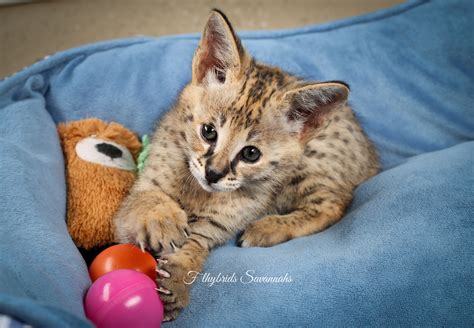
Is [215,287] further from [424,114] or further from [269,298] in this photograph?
[424,114]

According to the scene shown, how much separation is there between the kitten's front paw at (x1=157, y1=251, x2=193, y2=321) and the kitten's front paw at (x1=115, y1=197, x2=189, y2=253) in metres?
0.05

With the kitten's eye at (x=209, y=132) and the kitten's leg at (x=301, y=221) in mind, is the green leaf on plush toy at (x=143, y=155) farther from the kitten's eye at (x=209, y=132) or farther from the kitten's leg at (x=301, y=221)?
the kitten's leg at (x=301, y=221)

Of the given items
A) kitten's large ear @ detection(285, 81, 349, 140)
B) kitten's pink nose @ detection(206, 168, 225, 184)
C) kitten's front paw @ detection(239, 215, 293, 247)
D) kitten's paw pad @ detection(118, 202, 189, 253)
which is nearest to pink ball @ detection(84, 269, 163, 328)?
kitten's paw pad @ detection(118, 202, 189, 253)

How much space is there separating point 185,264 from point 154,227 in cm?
17

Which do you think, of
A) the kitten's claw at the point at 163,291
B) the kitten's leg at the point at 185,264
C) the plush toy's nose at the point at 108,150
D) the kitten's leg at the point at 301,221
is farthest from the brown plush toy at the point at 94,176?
the kitten's leg at the point at 301,221

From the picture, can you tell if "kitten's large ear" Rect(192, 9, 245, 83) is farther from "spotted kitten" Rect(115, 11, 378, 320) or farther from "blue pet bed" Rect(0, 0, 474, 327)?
"blue pet bed" Rect(0, 0, 474, 327)

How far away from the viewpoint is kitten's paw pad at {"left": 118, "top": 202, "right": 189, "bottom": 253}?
159cm

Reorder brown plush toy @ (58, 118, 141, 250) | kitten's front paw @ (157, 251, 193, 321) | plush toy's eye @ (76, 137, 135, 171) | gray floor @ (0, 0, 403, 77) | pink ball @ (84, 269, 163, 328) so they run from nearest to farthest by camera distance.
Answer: pink ball @ (84, 269, 163, 328) → kitten's front paw @ (157, 251, 193, 321) → brown plush toy @ (58, 118, 141, 250) → plush toy's eye @ (76, 137, 135, 171) → gray floor @ (0, 0, 403, 77)

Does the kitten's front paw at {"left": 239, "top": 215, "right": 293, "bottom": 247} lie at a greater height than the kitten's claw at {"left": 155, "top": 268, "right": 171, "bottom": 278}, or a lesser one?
Result: lesser

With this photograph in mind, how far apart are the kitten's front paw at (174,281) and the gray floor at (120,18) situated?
2161mm

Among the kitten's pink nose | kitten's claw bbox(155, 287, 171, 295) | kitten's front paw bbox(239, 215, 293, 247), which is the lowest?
kitten's front paw bbox(239, 215, 293, 247)

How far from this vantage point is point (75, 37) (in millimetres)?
3223

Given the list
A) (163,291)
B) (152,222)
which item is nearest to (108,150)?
(152,222)

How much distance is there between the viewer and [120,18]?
3.28 meters
